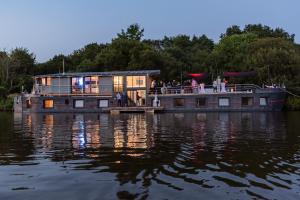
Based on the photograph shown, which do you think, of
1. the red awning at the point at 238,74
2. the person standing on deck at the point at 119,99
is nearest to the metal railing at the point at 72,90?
the person standing on deck at the point at 119,99

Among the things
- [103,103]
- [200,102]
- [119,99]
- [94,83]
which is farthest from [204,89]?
[94,83]

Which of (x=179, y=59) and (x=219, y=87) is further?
(x=179, y=59)

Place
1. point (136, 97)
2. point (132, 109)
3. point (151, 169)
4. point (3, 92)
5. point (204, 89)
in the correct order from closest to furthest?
point (151, 169) < point (132, 109) < point (204, 89) < point (136, 97) < point (3, 92)

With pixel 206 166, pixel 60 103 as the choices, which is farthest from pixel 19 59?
pixel 206 166

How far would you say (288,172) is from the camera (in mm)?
12555

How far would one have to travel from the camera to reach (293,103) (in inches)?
2256

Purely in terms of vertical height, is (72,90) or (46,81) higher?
(46,81)

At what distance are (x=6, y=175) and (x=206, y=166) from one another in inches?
232

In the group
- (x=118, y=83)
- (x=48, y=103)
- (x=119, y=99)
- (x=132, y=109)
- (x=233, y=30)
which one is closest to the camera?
(x=132, y=109)

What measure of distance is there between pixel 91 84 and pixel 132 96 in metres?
5.83

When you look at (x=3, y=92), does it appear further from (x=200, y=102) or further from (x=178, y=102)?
(x=200, y=102)

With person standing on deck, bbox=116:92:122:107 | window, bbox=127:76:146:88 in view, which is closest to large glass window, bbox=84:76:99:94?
person standing on deck, bbox=116:92:122:107

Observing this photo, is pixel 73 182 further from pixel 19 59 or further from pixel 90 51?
pixel 19 59

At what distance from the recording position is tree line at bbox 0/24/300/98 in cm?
6347
